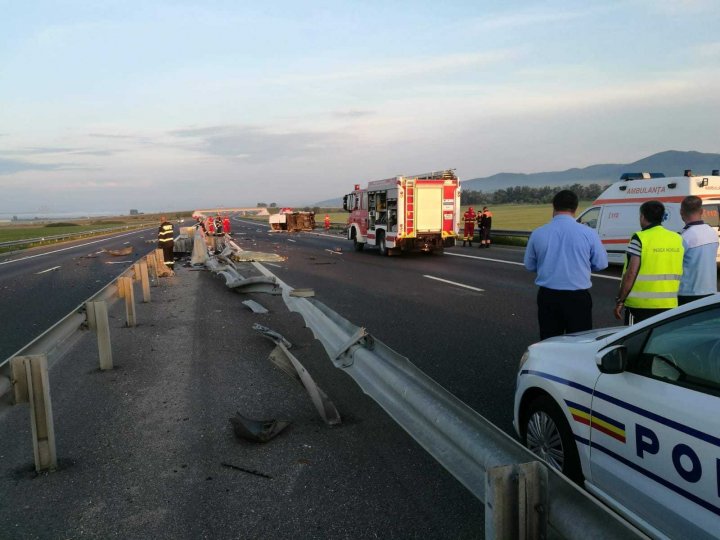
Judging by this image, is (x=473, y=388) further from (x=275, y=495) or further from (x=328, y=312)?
(x=275, y=495)

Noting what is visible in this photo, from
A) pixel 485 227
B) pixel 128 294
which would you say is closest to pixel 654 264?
pixel 128 294

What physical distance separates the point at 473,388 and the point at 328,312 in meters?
1.73

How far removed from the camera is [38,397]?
12.1 feet

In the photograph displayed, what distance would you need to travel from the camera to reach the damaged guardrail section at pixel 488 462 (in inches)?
68.8

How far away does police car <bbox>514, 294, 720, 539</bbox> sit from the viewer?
7.65 feet

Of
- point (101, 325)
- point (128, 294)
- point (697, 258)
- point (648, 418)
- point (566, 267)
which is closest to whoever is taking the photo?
point (648, 418)

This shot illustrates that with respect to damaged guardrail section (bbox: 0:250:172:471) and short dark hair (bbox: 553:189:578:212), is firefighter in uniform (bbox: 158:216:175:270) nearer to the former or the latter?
damaged guardrail section (bbox: 0:250:172:471)

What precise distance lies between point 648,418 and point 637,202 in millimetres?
14019

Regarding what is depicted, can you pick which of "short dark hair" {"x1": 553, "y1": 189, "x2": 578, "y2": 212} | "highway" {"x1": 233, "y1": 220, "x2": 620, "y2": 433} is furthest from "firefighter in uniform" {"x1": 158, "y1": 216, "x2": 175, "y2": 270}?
"short dark hair" {"x1": 553, "y1": 189, "x2": 578, "y2": 212}

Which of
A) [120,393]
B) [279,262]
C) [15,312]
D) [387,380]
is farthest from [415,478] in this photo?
[279,262]

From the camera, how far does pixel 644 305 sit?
5090 mm

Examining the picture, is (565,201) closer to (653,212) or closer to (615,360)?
(653,212)

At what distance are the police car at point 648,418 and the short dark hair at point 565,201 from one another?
166 cm

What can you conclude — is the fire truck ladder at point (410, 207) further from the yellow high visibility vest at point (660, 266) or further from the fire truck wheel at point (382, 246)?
the yellow high visibility vest at point (660, 266)
